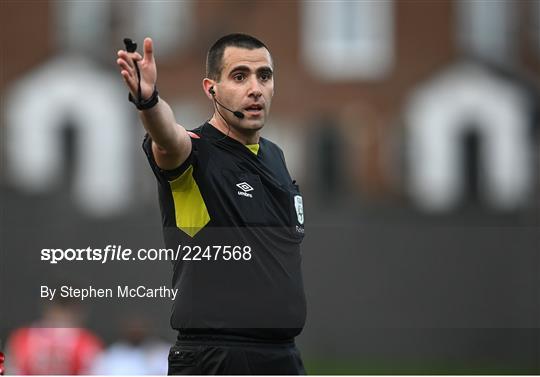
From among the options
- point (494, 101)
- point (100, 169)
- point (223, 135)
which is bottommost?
point (223, 135)

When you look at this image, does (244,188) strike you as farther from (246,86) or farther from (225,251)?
(246,86)

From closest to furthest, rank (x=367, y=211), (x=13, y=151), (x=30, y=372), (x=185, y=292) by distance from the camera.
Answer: (x=185, y=292) → (x=30, y=372) → (x=367, y=211) → (x=13, y=151)

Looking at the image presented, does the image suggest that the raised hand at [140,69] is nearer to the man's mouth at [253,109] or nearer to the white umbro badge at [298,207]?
the man's mouth at [253,109]

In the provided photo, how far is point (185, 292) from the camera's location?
4547 millimetres

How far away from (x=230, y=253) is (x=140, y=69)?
0.83m

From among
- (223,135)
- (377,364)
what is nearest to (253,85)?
(223,135)

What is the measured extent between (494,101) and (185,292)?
23331mm

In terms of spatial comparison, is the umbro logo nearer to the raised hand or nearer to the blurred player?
the raised hand

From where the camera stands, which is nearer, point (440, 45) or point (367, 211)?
point (367, 211)

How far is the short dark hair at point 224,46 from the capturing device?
15.6ft

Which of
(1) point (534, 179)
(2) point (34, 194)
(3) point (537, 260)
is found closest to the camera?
(3) point (537, 260)

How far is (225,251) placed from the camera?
4.48m

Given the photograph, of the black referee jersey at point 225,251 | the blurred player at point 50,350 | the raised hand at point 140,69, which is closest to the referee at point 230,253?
the black referee jersey at point 225,251

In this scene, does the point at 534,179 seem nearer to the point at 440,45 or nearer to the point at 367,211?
the point at 367,211
